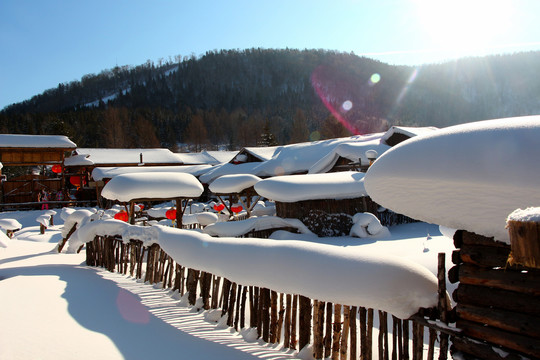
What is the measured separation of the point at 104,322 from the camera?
5559 mm

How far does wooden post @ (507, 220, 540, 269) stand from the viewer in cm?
Result: 187

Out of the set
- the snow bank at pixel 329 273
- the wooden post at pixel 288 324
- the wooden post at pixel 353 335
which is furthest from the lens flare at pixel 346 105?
the wooden post at pixel 353 335

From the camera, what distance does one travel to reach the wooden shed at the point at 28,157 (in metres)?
31.0

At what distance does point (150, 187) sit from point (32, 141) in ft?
83.6

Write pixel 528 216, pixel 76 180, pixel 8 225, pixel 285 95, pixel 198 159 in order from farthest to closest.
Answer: pixel 285 95, pixel 198 159, pixel 76 180, pixel 8 225, pixel 528 216

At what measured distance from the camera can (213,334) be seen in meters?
5.35

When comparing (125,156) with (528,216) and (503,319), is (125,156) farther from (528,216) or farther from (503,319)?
(528,216)

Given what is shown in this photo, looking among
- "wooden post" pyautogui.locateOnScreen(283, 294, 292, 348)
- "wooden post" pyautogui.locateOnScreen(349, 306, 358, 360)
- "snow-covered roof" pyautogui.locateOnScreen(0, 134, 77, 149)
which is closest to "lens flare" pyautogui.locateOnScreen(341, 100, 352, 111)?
"snow-covered roof" pyautogui.locateOnScreen(0, 134, 77, 149)

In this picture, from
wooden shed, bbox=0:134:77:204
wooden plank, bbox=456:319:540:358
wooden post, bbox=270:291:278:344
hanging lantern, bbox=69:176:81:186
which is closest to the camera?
wooden plank, bbox=456:319:540:358

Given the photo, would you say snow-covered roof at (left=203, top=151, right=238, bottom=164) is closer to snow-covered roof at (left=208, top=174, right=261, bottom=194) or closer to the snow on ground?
snow-covered roof at (left=208, top=174, right=261, bottom=194)

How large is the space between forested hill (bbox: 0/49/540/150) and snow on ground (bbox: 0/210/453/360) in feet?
235

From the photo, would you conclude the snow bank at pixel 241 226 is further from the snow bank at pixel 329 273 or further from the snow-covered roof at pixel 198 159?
the snow-covered roof at pixel 198 159

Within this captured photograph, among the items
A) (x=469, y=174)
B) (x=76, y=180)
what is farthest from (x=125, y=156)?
(x=469, y=174)

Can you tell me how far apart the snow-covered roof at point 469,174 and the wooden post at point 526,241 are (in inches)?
37.1
